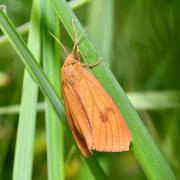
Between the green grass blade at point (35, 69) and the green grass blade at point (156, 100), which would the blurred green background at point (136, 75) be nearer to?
the green grass blade at point (156, 100)

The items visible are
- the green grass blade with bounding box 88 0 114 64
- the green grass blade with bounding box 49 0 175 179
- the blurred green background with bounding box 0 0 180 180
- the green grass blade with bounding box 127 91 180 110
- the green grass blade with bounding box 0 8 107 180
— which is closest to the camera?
the green grass blade with bounding box 49 0 175 179

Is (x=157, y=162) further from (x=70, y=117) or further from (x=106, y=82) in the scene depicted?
(x=70, y=117)

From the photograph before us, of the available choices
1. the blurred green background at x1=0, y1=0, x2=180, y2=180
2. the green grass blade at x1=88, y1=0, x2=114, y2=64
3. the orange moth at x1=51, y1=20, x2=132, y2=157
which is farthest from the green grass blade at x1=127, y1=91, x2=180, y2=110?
the orange moth at x1=51, y1=20, x2=132, y2=157

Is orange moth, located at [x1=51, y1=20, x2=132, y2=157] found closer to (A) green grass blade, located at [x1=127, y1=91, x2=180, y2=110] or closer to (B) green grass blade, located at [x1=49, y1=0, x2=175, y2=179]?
(B) green grass blade, located at [x1=49, y1=0, x2=175, y2=179]

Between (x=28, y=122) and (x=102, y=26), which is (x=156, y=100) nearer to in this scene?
(x=102, y=26)

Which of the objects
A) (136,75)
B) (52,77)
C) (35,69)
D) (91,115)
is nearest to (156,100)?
(136,75)

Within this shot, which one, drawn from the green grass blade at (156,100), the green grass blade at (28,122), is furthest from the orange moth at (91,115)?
the green grass blade at (156,100)
